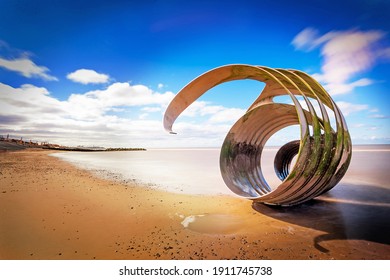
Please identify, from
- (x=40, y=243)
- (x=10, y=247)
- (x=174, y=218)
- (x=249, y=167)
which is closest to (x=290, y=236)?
(x=174, y=218)

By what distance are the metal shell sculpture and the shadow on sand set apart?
0.29 metres

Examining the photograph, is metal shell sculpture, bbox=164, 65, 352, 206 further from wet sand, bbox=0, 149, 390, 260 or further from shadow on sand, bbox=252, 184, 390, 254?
wet sand, bbox=0, 149, 390, 260

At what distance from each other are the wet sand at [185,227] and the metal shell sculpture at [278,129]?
0.55m

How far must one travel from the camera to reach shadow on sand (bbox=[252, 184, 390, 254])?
3.57 meters

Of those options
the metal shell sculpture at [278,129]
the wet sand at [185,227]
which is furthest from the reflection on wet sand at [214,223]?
the metal shell sculpture at [278,129]

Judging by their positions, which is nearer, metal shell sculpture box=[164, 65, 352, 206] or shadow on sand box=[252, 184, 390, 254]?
shadow on sand box=[252, 184, 390, 254]

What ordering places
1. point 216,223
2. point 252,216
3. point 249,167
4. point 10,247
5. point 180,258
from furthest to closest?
point 249,167 → point 252,216 → point 216,223 → point 10,247 → point 180,258

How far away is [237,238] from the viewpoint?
3.54 metres

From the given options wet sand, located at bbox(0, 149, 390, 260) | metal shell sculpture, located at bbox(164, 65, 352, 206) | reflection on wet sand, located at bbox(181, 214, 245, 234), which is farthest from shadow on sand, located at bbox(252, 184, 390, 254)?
reflection on wet sand, located at bbox(181, 214, 245, 234)

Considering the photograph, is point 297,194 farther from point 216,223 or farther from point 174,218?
point 174,218

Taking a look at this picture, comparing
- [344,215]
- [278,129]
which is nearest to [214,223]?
[344,215]

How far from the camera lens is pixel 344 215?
447 centimetres

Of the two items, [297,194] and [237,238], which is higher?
[297,194]

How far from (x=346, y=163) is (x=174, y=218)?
3136mm
